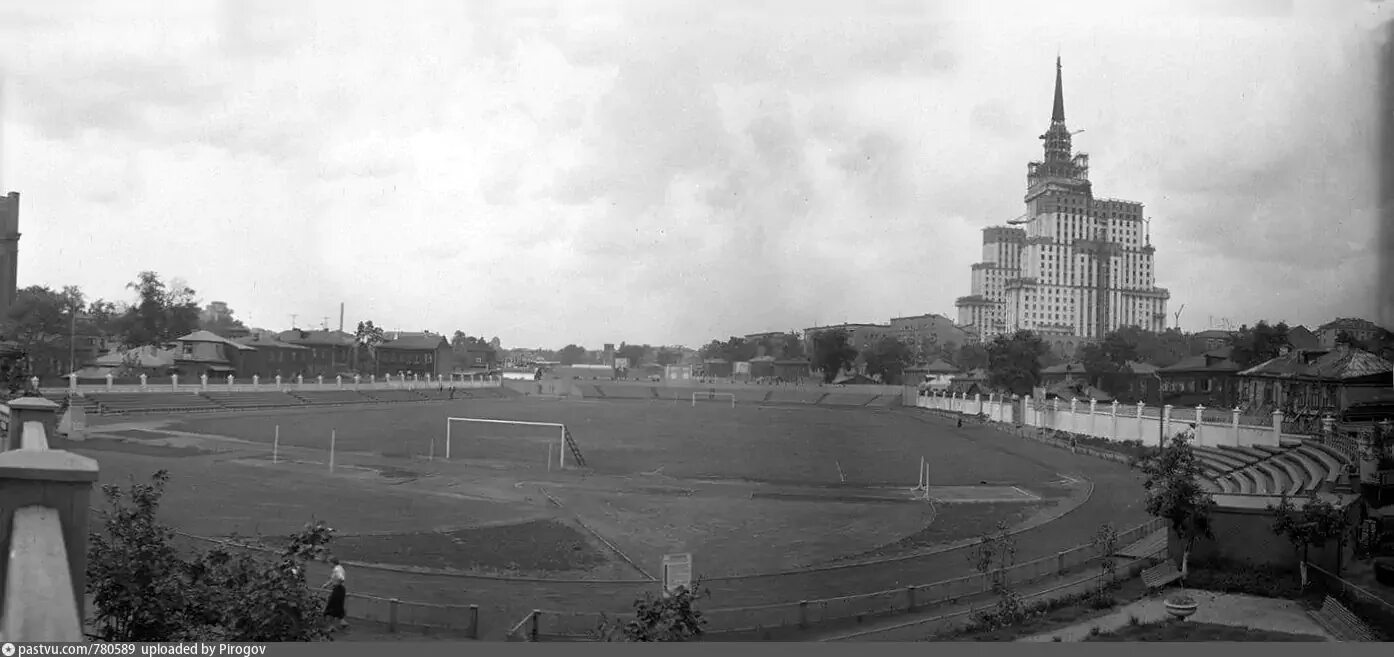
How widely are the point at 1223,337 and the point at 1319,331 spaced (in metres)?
12.0

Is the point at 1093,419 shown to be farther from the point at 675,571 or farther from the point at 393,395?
the point at 675,571

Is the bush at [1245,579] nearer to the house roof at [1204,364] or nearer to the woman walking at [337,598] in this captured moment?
the woman walking at [337,598]

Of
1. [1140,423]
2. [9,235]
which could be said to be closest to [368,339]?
[9,235]

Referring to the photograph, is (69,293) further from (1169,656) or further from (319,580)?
(1169,656)

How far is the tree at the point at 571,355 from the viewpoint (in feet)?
53.7

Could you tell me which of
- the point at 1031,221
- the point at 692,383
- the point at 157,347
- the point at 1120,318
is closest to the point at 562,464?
the point at 692,383

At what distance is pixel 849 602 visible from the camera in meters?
9.11

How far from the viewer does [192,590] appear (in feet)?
17.6

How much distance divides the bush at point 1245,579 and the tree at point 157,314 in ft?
43.9

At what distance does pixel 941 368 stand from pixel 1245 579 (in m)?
41.9

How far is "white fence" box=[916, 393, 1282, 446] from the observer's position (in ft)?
68.8

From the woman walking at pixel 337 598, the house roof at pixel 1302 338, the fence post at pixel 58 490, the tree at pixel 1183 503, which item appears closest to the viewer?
the fence post at pixel 58 490

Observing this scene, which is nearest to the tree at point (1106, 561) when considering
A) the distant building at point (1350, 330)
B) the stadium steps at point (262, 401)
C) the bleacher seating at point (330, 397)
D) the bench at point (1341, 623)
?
the bench at point (1341, 623)

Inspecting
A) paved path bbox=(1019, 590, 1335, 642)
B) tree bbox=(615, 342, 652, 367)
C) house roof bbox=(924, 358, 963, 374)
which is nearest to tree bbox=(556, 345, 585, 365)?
tree bbox=(615, 342, 652, 367)
